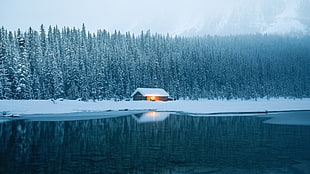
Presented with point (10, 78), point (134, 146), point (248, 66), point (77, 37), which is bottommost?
point (134, 146)

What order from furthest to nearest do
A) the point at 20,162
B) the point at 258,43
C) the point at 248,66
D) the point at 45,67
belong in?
the point at 258,43, the point at 248,66, the point at 45,67, the point at 20,162

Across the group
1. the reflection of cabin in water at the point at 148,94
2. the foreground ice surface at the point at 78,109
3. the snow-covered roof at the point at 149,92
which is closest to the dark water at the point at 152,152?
the foreground ice surface at the point at 78,109

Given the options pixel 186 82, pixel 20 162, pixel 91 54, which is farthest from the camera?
pixel 186 82

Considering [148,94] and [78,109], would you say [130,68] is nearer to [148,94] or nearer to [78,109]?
[148,94]

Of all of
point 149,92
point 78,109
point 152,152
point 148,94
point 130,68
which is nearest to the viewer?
point 152,152

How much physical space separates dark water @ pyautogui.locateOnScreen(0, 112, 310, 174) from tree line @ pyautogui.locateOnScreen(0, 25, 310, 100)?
4392cm

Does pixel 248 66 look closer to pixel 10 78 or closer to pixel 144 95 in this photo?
pixel 144 95

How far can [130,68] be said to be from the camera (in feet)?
314

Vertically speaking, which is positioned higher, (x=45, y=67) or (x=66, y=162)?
(x=45, y=67)

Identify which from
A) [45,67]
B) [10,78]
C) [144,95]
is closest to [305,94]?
[144,95]

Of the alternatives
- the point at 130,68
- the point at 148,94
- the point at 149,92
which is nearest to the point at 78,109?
the point at 148,94

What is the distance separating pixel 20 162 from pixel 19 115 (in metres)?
34.4

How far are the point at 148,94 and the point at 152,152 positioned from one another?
211 ft

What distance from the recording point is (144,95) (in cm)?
8281
